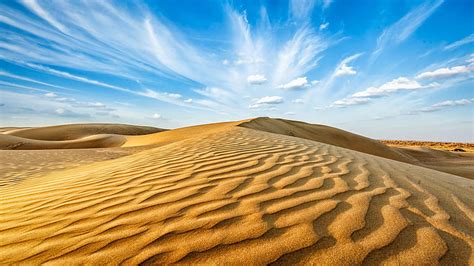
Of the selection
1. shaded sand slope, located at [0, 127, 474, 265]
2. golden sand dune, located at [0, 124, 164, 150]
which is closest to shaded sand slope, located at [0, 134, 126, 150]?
golden sand dune, located at [0, 124, 164, 150]

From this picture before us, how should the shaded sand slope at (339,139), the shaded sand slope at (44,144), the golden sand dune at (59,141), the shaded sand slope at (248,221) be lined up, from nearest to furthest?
the shaded sand slope at (248,221) → the shaded sand slope at (339,139) → the shaded sand slope at (44,144) → the golden sand dune at (59,141)

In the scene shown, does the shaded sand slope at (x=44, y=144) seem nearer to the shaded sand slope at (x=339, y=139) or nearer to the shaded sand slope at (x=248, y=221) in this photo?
the shaded sand slope at (x=339, y=139)

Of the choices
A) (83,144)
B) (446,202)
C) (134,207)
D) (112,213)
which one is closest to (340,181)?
(446,202)

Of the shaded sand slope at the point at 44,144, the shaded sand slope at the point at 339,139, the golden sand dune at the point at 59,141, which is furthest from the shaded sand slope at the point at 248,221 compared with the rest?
the golden sand dune at the point at 59,141

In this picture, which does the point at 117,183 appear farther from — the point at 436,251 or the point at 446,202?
the point at 446,202

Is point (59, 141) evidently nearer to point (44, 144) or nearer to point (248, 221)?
point (44, 144)

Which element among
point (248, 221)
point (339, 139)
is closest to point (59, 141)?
point (339, 139)

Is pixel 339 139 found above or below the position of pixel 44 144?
above

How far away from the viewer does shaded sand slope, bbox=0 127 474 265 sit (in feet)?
4.37

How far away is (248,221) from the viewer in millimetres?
1644

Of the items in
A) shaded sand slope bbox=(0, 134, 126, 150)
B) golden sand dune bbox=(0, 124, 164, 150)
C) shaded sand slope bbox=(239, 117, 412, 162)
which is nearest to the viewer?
shaded sand slope bbox=(239, 117, 412, 162)

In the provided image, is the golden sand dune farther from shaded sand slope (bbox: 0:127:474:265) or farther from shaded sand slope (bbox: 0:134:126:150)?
shaded sand slope (bbox: 0:127:474:265)

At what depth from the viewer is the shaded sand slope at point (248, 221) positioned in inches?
52.4

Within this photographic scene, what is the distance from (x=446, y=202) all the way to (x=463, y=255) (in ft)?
3.06
